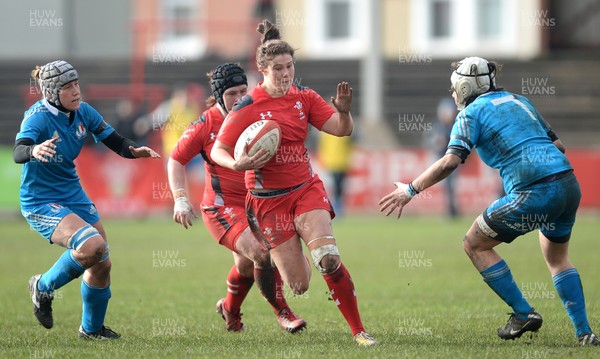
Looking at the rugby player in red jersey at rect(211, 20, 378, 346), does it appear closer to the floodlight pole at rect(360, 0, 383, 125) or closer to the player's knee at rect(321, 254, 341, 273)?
the player's knee at rect(321, 254, 341, 273)

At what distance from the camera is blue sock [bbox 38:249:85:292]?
855 cm

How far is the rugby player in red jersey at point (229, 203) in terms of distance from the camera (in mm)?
9039

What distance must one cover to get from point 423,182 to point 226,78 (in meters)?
2.19

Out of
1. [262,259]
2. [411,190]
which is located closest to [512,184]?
[411,190]

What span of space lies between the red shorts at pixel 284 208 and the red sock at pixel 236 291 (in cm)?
108

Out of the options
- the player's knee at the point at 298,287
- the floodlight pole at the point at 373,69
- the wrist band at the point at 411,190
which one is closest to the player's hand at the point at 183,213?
the player's knee at the point at 298,287

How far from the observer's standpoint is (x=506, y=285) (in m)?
8.12

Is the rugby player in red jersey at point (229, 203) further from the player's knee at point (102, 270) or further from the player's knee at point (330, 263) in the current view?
the player's knee at point (330, 263)

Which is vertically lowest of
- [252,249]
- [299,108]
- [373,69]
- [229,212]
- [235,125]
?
[373,69]

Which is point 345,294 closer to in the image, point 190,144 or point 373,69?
point 190,144

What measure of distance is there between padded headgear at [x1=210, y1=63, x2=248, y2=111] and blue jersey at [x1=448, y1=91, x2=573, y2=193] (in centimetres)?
209

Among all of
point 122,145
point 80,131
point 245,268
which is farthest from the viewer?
point 245,268

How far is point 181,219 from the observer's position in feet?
28.5

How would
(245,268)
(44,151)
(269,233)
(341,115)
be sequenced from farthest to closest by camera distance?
(245,268), (269,233), (341,115), (44,151)
